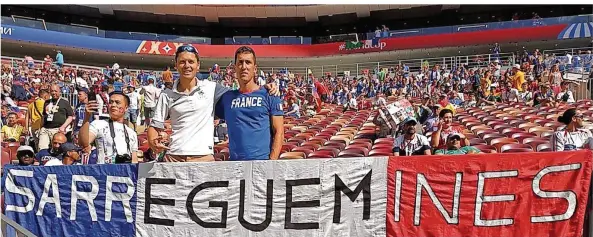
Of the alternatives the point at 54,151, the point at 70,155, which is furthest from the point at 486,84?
the point at 70,155

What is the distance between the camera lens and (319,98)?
53.9 ft

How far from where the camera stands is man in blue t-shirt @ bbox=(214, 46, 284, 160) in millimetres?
3734

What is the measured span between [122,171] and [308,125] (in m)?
7.94

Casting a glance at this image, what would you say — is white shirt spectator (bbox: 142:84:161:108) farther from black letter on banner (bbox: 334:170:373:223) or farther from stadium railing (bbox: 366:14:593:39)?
stadium railing (bbox: 366:14:593:39)

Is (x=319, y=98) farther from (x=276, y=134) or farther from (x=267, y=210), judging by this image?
(x=267, y=210)

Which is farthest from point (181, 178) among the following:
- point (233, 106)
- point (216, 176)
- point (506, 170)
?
point (506, 170)

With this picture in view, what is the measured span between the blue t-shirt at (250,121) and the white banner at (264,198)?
10 cm

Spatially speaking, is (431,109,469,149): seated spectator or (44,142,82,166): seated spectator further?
(431,109,469,149): seated spectator

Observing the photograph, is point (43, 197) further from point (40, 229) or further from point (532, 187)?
point (532, 187)

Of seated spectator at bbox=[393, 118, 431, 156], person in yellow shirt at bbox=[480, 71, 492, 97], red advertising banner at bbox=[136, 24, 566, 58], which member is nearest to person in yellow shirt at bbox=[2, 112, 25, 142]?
seated spectator at bbox=[393, 118, 431, 156]

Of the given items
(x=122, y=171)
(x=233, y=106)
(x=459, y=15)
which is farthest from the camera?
(x=459, y=15)

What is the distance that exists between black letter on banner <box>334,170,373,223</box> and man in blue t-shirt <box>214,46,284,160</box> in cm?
46

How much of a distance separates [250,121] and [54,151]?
11.1 feet

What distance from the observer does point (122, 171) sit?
4016 mm
